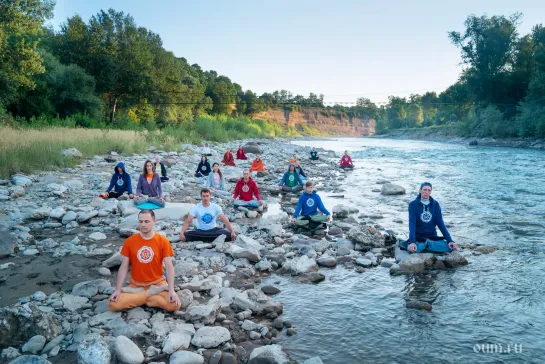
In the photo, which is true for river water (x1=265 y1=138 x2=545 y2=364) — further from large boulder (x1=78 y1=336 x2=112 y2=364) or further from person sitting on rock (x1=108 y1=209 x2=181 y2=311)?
large boulder (x1=78 y1=336 x2=112 y2=364)

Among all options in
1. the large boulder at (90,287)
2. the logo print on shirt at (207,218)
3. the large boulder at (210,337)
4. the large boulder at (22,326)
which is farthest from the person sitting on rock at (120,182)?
the large boulder at (210,337)

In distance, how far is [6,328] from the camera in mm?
3607

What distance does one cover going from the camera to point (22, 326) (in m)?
3.69

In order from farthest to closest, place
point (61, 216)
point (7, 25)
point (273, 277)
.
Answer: point (7, 25)
point (61, 216)
point (273, 277)

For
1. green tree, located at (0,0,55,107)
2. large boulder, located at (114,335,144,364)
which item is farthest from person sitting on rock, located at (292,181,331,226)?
green tree, located at (0,0,55,107)

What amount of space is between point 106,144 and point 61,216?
1071 centimetres

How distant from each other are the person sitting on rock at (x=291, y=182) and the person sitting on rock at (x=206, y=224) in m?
6.39

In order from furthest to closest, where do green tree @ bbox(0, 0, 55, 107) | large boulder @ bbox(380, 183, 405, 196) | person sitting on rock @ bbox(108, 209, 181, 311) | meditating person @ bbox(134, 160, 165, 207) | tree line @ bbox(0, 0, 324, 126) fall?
tree line @ bbox(0, 0, 324, 126)
green tree @ bbox(0, 0, 55, 107)
large boulder @ bbox(380, 183, 405, 196)
meditating person @ bbox(134, 160, 165, 207)
person sitting on rock @ bbox(108, 209, 181, 311)

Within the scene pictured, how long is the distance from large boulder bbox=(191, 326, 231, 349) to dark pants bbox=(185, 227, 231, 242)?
3.10 metres

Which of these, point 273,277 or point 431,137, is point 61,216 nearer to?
point 273,277

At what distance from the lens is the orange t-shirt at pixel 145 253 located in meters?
4.44

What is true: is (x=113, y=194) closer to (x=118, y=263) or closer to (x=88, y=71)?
(x=118, y=263)

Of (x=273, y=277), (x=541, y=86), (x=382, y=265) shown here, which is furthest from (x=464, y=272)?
(x=541, y=86)

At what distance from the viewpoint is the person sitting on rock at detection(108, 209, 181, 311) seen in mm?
4318
